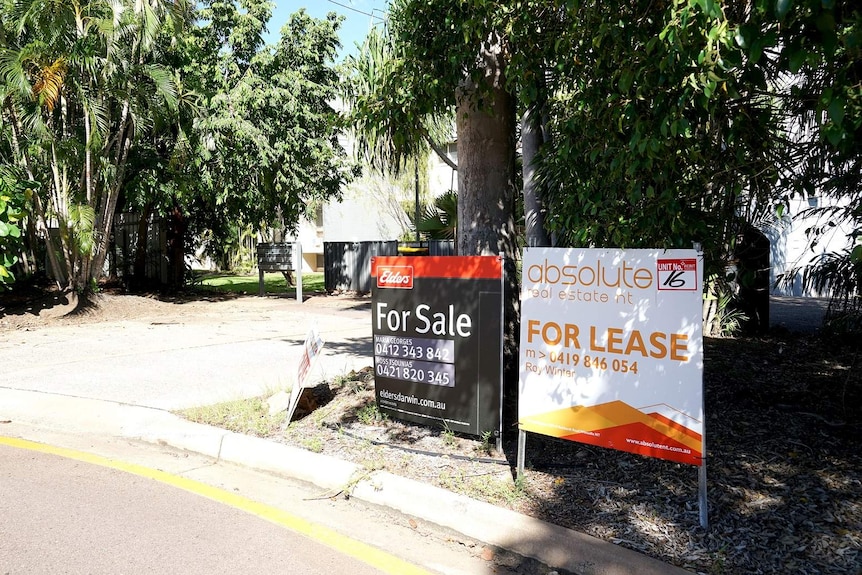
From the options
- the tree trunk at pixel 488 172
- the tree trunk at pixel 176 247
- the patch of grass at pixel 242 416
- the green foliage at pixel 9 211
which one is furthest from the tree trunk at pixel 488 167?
the tree trunk at pixel 176 247

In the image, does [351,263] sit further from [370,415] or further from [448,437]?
[448,437]

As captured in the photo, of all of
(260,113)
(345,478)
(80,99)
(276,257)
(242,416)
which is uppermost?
(260,113)

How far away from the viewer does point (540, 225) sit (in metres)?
6.76

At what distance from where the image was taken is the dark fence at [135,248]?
20.8 metres

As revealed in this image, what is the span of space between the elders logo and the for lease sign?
1286 millimetres

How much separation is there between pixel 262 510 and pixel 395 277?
6.82 feet

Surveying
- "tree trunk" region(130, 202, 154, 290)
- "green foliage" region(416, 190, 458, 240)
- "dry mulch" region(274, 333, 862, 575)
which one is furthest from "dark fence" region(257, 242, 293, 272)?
"dry mulch" region(274, 333, 862, 575)

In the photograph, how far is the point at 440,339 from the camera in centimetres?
553

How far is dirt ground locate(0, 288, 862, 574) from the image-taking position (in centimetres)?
379

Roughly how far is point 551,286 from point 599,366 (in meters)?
0.60

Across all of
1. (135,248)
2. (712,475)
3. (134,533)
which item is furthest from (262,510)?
(135,248)

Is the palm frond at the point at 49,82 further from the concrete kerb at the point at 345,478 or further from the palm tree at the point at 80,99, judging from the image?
the concrete kerb at the point at 345,478

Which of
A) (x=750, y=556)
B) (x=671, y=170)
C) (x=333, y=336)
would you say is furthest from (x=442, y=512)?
(x=333, y=336)

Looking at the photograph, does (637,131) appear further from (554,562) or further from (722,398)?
(722,398)
